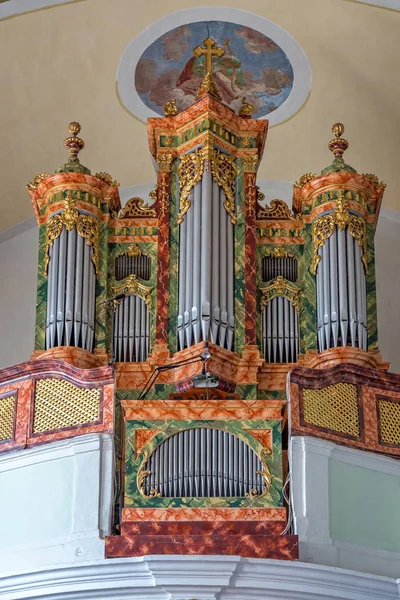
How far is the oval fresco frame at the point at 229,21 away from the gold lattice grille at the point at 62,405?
632 cm

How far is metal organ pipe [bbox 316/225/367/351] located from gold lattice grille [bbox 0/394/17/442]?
3.98 metres

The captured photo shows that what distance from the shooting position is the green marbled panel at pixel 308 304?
59.7ft

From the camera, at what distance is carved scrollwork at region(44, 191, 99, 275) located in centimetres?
1859

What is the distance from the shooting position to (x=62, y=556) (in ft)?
51.1

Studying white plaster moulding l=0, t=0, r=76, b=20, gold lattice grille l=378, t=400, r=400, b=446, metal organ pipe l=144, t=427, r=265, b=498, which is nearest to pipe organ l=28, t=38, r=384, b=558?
metal organ pipe l=144, t=427, r=265, b=498

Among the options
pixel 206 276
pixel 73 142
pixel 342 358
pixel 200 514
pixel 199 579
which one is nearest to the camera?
pixel 199 579

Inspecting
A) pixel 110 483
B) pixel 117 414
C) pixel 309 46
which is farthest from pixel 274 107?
pixel 110 483

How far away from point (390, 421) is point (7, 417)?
180 inches

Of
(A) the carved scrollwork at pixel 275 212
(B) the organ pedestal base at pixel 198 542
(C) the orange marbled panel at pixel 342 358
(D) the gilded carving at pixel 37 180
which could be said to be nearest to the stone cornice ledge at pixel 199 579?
(B) the organ pedestal base at pixel 198 542

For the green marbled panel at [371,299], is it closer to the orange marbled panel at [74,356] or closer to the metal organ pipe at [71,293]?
the orange marbled panel at [74,356]

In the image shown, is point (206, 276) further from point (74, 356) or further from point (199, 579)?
point (199, 579)

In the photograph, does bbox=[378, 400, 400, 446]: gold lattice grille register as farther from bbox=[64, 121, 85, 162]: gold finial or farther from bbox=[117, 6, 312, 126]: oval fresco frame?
bbox=[117, 6, 312, 126]: oval fresco frame

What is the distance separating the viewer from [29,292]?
22.0m

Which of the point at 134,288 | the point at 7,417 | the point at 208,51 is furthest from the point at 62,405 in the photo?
the point at 208,51
